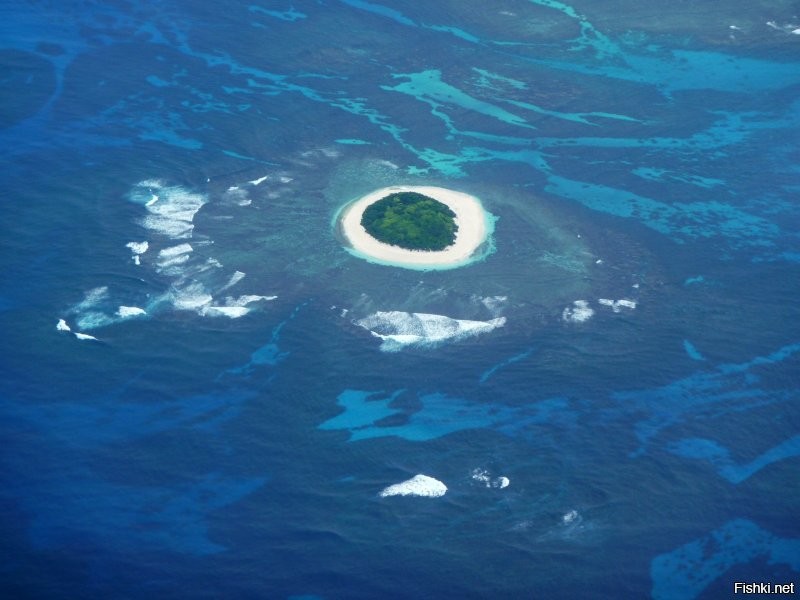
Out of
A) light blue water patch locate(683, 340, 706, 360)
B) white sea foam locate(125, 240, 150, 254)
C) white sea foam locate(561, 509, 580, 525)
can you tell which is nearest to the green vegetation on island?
white sea foam locate(125, 240, 150, 254)

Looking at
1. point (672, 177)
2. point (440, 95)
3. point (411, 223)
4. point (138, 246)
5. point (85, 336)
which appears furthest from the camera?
point (440, 95)

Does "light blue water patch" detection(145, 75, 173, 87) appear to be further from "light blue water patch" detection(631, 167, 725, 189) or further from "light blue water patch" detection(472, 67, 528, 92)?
"light blue water patch" detection(631, 167, 725, 189)

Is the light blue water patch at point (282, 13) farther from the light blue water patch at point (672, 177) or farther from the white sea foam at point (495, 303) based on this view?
the white sea foam at point (495, 303)

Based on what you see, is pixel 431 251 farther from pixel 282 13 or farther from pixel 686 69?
pixel 282 13

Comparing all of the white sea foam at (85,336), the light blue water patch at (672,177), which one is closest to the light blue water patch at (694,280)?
the light blue water patch at (672,177)

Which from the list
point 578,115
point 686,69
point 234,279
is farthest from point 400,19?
point 234,279
